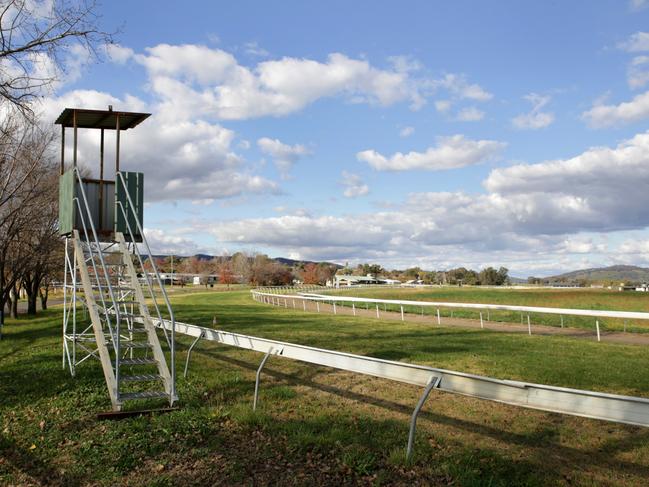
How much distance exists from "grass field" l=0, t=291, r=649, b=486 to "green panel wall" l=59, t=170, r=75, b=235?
121 inches

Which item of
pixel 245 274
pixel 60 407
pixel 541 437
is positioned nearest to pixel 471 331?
pixel 541 437

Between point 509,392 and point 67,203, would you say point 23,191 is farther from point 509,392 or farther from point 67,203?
point 509,392

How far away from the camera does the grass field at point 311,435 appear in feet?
17.9

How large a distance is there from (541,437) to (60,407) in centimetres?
680

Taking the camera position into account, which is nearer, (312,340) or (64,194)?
(64,194)

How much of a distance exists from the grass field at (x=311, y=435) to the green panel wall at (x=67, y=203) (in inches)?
121

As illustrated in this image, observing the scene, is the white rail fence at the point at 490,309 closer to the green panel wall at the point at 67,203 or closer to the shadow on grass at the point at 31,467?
the green panel wall at the point at 67,203

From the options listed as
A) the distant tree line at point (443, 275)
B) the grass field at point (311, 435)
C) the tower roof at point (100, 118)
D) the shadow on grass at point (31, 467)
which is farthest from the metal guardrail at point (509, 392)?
the distant tree line at point (443, 275)

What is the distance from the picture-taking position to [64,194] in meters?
12.3

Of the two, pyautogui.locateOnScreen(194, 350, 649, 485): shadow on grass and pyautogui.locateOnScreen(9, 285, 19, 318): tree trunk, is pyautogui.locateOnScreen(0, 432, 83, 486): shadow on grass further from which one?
pyautogui.locateOnScreen(9, 285, 19, 318): tree trunk

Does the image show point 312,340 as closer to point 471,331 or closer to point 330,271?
point 471,331

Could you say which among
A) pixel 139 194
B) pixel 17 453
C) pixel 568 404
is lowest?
pixel 17 453

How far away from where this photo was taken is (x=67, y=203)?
474 inches

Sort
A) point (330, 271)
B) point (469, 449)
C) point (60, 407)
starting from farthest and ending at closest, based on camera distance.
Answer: point (330, 271)
point (60, 407)
point (469, 449)
